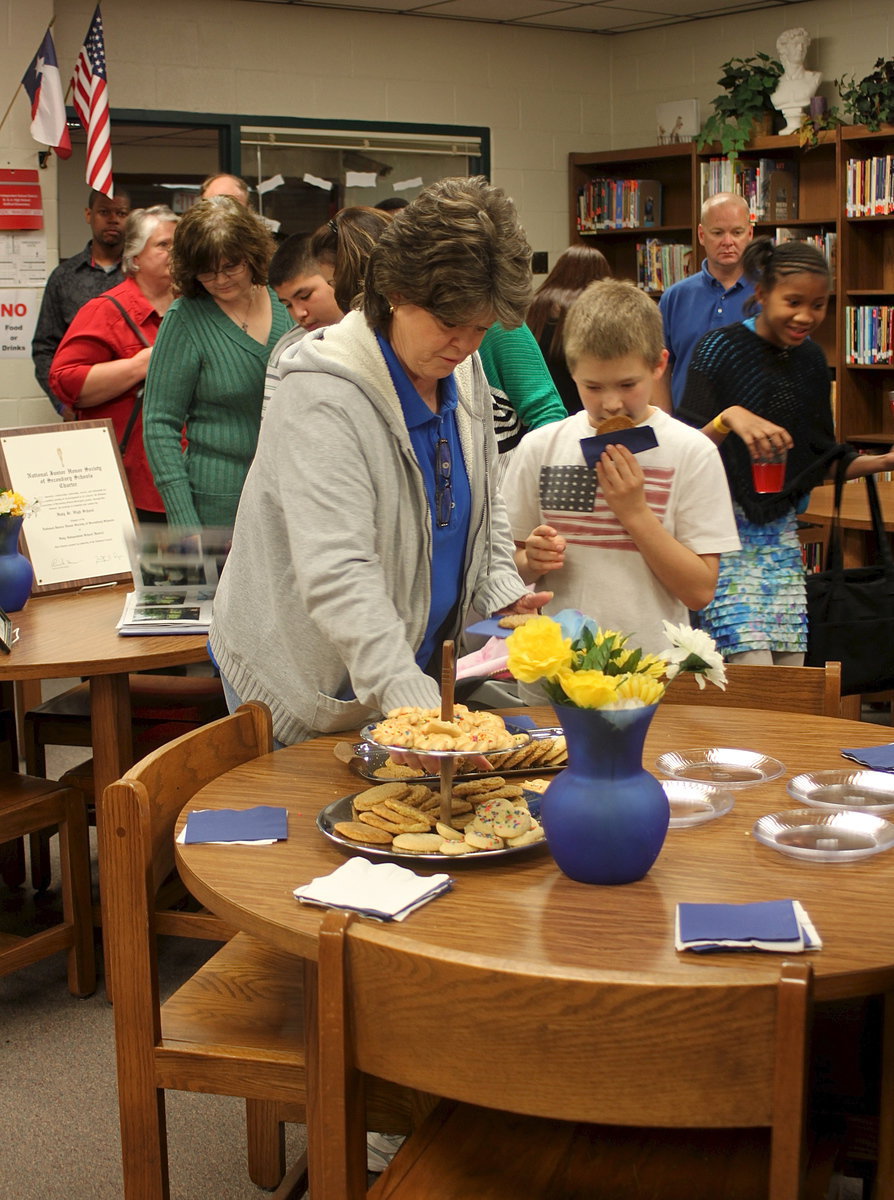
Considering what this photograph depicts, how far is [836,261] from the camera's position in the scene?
6.65m

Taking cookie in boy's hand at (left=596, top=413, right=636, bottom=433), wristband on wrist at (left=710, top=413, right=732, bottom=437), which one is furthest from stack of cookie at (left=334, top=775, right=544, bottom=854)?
wristband on wrist at (left=710, top=413, right=732, bottom=437)

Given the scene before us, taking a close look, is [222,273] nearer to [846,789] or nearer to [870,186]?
[846,789]

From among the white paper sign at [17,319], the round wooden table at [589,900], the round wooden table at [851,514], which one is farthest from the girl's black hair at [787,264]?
the white paper sign at [17,319]

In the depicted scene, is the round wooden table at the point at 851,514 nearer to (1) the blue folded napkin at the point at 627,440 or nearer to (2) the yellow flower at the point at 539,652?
(1) the blue folded napkin at the point at 627,440

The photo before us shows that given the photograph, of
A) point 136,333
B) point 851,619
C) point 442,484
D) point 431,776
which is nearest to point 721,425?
point 851,619

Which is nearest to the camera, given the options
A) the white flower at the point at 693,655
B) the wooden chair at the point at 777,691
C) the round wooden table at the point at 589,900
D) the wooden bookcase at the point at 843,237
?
the round wooden table at the point at 589,900

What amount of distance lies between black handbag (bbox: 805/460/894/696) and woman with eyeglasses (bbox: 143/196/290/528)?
1.49m

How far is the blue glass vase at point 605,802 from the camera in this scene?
1386 millimetres

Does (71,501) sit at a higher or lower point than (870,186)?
lower

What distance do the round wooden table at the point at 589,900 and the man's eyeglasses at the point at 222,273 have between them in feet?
6.26

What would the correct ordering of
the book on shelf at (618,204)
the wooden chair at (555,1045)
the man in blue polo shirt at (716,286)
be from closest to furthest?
the wooden chair at (555,1045) → the man in blue polo shirt at (716,286) → the book on shelf at (618,204)

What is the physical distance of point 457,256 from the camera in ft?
5.77

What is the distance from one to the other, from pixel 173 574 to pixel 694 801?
1.63 meters

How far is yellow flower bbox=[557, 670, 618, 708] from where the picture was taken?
1.34m
